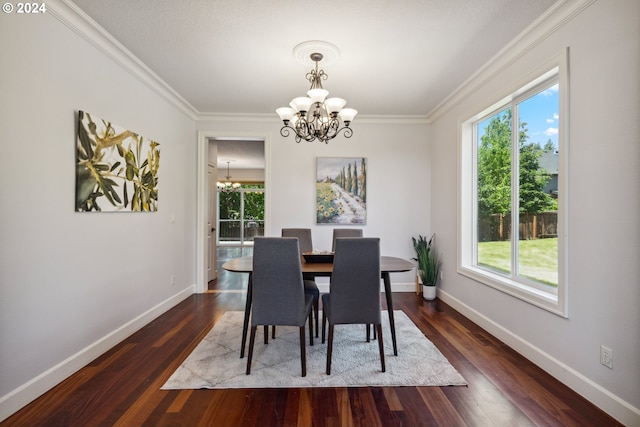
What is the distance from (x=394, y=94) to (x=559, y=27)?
1671mm

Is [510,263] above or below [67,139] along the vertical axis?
below

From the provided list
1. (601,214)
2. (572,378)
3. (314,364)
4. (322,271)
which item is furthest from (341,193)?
(572,378)

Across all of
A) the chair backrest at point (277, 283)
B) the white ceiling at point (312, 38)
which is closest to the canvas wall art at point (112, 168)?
the white ceiling at point (312, 38)

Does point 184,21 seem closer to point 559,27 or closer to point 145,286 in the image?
point 145,286

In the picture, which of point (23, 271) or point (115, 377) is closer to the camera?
point (23, 271)

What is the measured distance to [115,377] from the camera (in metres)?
2.07

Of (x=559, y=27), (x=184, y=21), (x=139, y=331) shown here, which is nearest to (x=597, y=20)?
(x=559, y=27)

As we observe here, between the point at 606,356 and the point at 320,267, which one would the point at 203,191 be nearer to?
the point at 320,267

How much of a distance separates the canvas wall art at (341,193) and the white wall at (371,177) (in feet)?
0.29

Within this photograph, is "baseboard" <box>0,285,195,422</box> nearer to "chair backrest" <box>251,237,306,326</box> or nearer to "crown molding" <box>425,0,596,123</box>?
"chair backrest" <box>251,237,306,326</box>

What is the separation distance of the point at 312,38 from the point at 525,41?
→ 1655 mm

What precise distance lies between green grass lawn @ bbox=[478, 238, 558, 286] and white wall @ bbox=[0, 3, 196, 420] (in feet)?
11.5

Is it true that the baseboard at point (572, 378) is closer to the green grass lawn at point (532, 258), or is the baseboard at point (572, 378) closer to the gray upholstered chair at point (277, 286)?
the green grass lawn at point (532, 258)

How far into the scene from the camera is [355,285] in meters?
2.15
